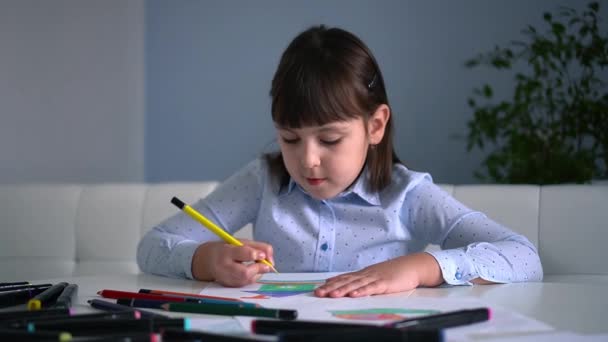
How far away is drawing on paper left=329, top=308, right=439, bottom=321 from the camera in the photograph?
0.81 m

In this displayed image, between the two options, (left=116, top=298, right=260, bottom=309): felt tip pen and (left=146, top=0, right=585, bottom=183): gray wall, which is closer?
(left=116, top=298, right=260, bottom=309): felt tip pen

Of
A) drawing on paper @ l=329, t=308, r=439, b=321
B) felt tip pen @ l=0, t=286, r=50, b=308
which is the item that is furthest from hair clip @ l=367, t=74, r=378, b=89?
felt tip pen @ l=0, t=286, r=50, b=308

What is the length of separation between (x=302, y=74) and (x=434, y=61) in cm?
177

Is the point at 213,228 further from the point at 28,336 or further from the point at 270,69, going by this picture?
the point at 270,69

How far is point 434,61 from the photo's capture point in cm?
294

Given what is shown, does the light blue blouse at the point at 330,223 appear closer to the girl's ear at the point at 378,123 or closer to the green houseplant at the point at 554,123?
the girl's ear at the point at 378,123

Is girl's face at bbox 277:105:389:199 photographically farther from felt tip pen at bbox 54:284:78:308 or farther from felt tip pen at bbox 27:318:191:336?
felt tip pen at bbox 27:318:191:336

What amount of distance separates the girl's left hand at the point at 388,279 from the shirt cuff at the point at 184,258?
313 mm

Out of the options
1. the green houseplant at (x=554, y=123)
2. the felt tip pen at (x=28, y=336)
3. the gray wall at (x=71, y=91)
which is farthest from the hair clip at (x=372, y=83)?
the gray wall at (x=71, y=91)

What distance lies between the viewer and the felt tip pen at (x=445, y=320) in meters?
0.71

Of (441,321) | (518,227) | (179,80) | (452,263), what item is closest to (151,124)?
(179,80)

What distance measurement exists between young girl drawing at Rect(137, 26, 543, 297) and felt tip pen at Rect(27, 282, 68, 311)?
0.86 feet

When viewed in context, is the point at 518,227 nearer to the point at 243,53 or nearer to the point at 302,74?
the point at 302,74

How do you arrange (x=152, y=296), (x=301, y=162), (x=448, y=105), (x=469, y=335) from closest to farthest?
(x=469, y=335), (x=152, y=296), (x=301, y=162), (x=448, y=105)
